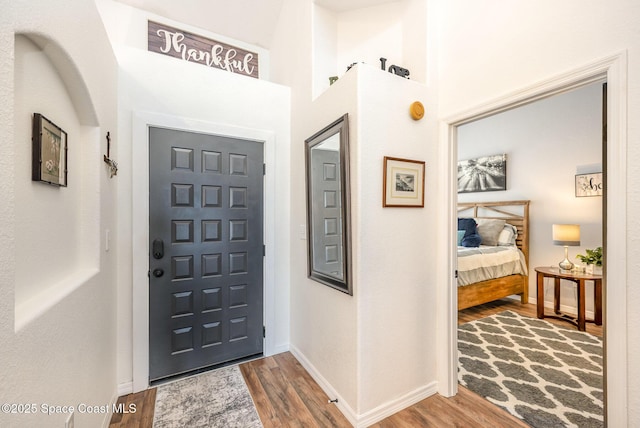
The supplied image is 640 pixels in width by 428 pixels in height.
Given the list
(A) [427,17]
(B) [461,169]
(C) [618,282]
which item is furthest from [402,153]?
(B) [461,169]

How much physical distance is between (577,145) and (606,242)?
3.18 m

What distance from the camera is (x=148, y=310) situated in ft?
6.69

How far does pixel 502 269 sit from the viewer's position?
12.0 ft

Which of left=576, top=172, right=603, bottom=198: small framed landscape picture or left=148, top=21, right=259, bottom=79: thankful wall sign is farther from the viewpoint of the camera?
left=576, top=172, right=603, bottom=198: small framed landscape picture

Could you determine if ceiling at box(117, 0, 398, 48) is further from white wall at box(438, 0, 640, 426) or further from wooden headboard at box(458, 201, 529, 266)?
wooden headboard at box(458, 201, 529, 266)

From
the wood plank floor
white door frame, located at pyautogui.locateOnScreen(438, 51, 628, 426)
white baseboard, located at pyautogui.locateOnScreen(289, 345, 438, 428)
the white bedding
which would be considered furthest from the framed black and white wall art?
white baseboard, located at pyautogui.locateOnScreen(289, 345, 438, 428)

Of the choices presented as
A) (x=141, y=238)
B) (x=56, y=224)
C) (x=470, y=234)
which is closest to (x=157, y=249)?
(x=141, y=238)

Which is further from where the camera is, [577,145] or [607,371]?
[577,145]

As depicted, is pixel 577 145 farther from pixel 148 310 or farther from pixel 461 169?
pixel 148 310

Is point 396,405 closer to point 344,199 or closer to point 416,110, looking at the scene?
point 344,199

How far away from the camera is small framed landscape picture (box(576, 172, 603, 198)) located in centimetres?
325

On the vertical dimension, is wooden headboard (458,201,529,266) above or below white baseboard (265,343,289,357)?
above

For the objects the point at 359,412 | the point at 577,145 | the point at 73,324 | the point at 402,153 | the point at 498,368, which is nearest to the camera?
the point at 73,324

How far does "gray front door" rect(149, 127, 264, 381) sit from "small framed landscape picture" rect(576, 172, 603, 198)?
400cm
